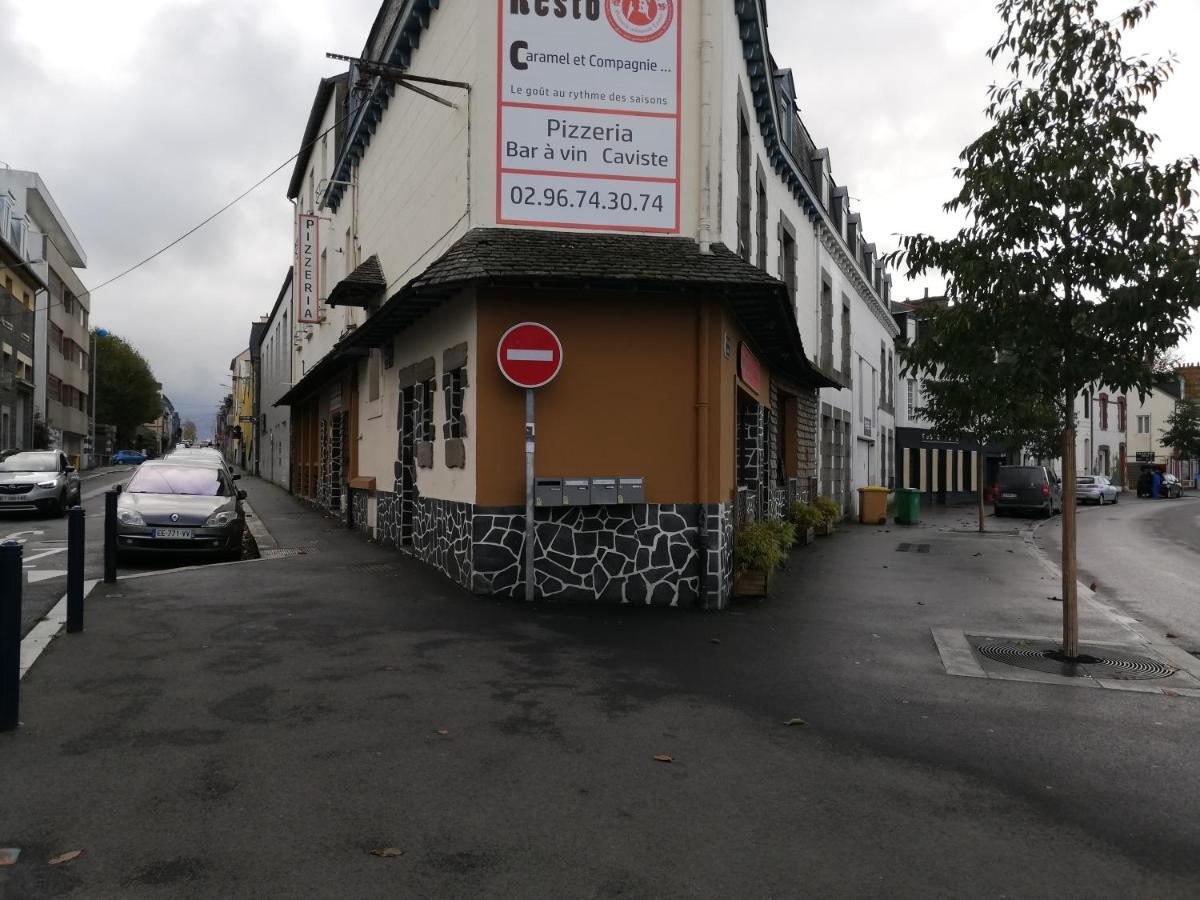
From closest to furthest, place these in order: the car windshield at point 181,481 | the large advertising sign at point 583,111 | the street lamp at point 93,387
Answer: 1. the large advertising sign at point 583,111
2. the car windshield at point 181,481
3. the street lamp at point 93,387

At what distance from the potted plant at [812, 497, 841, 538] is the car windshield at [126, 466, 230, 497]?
1149 cm

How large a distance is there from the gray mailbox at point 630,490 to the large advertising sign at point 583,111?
269 centimetres

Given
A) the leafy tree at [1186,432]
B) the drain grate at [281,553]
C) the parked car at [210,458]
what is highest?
the leafy tree at [1186,432]

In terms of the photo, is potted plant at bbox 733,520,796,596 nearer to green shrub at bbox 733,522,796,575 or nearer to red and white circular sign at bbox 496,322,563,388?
green shrub at bbox 733,522,796,575

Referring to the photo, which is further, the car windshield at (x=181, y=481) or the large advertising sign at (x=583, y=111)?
the car windshield at (x=181, y=481)

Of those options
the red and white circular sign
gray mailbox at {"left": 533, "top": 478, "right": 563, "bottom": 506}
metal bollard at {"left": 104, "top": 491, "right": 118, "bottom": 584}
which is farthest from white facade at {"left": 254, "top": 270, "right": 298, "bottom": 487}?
gray mailbox at {"left": 533, "top": 478, "right": 563, "bottom": 506}

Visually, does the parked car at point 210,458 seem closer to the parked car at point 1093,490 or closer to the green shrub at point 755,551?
the green shrub at point 755,551

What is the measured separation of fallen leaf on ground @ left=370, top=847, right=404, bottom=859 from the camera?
3564mm

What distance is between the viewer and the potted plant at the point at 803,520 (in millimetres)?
17953

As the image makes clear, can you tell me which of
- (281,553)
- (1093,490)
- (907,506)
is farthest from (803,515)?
(1093,490)

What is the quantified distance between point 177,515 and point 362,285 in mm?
5206

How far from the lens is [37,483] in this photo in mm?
18953

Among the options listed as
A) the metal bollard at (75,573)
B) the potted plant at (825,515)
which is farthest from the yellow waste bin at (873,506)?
the metal bollard at (75,573)

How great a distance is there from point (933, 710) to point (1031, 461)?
147 feet
